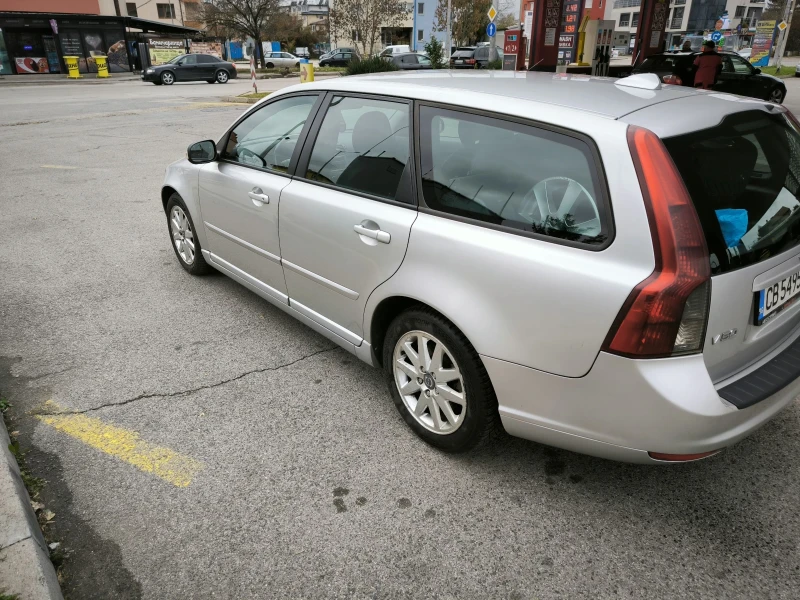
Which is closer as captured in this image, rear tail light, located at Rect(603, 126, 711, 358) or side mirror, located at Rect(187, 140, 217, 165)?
rear tail light, located at Rect(603, 126, 711, 358)

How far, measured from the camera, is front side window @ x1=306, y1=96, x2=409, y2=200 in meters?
2.88

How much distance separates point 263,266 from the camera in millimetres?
3791

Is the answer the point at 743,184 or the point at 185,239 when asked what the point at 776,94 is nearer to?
the point at 185,239

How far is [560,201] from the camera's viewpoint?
224 centimetres

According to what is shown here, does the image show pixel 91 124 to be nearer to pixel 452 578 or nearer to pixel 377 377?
pixel 377 377

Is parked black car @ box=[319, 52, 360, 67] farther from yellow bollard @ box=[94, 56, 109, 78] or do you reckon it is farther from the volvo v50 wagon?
the volvo v50 wagon

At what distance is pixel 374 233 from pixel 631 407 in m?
1.36

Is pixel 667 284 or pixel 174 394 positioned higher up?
pixel 667 284

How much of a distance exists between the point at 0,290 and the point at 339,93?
135 inches

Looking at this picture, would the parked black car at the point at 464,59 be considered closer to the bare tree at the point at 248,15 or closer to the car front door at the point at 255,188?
the bare tree at the point at 248,15

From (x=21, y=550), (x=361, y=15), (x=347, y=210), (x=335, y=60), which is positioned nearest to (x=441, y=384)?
(x=347, y=210)

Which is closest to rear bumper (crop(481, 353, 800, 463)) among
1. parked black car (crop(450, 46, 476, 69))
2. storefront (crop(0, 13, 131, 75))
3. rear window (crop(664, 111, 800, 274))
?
rear window (crop(664, 111, 800, 274))

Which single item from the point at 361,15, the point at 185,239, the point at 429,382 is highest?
the point at 361,15

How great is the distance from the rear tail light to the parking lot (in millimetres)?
851
